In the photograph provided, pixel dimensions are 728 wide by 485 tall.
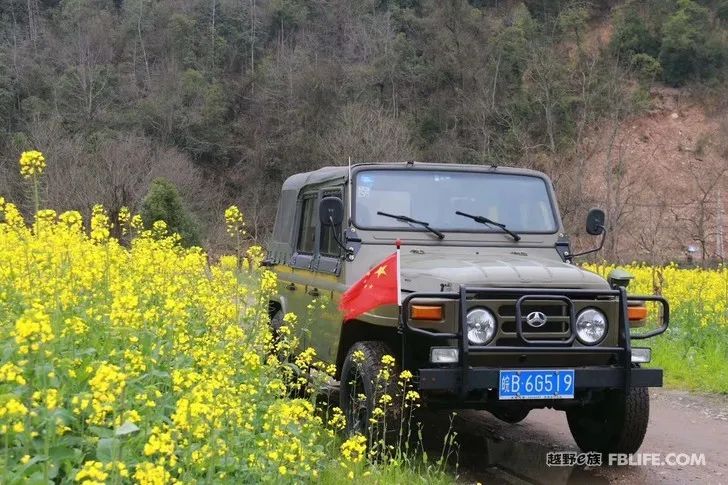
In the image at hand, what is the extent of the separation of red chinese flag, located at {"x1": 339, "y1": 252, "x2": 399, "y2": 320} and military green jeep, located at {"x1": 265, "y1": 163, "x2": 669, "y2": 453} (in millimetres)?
71

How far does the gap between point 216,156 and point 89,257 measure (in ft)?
148

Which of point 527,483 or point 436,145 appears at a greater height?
point 436,145

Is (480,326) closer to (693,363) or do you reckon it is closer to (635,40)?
(693,363)

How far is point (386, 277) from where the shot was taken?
491cm

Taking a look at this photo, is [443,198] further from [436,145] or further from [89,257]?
[436,145]

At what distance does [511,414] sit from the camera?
6250mm

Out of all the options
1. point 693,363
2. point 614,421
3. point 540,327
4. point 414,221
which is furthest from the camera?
point 693,363

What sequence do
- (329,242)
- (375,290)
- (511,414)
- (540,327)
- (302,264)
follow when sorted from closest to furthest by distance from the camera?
(540,327) → (375,290) → (511,414) → (329,242) → (302,264)

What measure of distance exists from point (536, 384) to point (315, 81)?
47963mm

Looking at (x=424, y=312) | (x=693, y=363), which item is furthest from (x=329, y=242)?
(x=693, y=363)

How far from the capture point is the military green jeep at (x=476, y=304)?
15.0ft

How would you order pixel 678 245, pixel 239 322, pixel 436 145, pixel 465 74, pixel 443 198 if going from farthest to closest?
pixel 465 74, pixel 436 145, pixel 678 245, pixel 443 198, pixel 239 322

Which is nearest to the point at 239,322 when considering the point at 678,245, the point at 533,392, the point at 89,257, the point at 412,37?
the point at 89,257

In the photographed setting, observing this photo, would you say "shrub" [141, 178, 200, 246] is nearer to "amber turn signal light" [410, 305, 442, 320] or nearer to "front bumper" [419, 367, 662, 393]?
"amber turn signal light" [410, 305, 442, 320]
